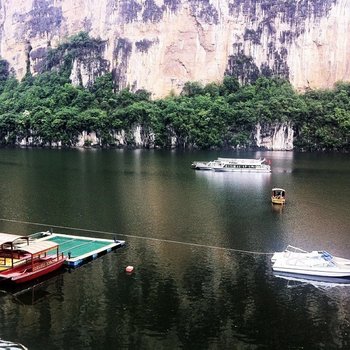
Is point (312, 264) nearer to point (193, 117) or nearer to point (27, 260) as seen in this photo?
point (27, 260)

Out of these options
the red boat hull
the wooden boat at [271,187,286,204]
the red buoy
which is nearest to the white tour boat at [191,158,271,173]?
the wooden boat at [271,187,286,204]

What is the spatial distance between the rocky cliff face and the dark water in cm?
8556

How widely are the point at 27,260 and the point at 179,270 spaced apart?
8.40 metres

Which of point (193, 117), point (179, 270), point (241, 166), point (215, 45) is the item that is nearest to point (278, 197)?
point (179, 270)

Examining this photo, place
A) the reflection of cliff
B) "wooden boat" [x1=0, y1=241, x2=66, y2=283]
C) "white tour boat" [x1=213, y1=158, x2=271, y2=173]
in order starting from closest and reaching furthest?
the reflection of cliff
"wooden boat" [x1=0, y1=241, x2=66, y2=283]
"white tour boat" [x1=213, y1=158, x2=271, y2=173]

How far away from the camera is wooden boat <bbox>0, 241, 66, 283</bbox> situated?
27638mm

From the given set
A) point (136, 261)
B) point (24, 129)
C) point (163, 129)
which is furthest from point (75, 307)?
point (24, 129)

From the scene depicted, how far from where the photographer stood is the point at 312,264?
29.4 m

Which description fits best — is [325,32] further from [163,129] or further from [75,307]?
[75,307]

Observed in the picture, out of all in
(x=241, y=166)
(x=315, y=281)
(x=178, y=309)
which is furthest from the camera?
(x=241, y=166)

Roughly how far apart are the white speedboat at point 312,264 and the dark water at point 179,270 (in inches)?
39.6

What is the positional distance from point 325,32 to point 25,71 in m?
89.0

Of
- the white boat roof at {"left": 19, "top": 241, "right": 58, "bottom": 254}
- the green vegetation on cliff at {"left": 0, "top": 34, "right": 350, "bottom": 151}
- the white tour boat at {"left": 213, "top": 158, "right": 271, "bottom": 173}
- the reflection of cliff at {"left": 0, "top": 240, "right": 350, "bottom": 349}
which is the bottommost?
the reflection of cliff at {"left": 0, "top": 240, "right": 350, "bottom": 349}

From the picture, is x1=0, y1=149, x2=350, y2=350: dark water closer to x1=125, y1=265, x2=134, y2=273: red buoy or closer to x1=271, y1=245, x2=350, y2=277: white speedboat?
x1=125, y1=265, x2=134, y2=273: red buoy
